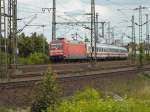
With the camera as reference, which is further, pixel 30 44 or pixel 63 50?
pixel 30 44

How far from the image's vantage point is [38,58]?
70.2 metres

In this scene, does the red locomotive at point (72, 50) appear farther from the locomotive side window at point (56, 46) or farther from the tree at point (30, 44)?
the tree at point (30, 44)

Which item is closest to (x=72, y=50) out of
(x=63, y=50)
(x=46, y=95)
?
(x=63, y=50)

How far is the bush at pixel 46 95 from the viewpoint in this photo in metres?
16.6

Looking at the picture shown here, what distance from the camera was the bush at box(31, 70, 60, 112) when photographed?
1662 cm

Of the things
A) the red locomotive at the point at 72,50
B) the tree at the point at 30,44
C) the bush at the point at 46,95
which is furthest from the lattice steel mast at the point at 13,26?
the tree at the point at 30,44

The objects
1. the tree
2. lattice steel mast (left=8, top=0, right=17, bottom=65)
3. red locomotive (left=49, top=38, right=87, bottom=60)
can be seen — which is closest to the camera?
lattice steel mast (left=8, top=0, right=17, bottom=65)

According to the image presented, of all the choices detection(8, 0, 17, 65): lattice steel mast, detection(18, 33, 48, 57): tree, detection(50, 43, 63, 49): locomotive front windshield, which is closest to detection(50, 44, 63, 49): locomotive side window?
detection(50, 43, 63, 49): locomotive front windshield

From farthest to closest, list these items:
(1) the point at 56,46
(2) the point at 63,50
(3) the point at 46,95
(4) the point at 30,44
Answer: (4) the point at 30,44 → (1) the point at 56,46 → (2) the point at 63,50 → (3) the point at 46,95

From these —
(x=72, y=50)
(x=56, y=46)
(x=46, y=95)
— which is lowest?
(x=46, y=95)

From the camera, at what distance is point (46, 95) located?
55.0 ft

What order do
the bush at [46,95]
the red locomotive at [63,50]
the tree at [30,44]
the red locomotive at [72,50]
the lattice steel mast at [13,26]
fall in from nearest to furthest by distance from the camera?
the bush at [46,95] → the lattice steel mast at [13,26] → the red locomotive at [63,50] → the red locomotive at [72,50] → the tree at [30,44]

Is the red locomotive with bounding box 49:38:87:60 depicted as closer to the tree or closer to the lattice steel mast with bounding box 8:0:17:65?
the tree

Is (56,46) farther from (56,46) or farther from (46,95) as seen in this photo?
(46,95)
